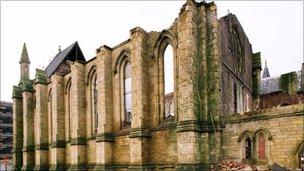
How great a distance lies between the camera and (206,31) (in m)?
13.0

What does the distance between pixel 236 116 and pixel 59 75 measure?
530 inches

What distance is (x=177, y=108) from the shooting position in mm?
13531

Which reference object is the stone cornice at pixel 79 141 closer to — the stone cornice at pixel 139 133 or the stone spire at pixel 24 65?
the stone cornice at pixel 139 133

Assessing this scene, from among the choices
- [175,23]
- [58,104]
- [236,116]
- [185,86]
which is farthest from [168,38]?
[58,104]

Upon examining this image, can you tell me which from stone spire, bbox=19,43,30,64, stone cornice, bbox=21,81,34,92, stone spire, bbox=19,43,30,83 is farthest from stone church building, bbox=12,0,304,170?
stone spire, bbox=19,43,30,64

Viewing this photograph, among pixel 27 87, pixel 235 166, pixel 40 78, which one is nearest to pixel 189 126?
pixel 235 166

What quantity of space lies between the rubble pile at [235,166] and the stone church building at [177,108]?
26 cm

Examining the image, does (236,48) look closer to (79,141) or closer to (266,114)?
(266,114)

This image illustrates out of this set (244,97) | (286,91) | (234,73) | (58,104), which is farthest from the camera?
(286,91)

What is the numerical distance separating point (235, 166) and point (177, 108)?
360 cm

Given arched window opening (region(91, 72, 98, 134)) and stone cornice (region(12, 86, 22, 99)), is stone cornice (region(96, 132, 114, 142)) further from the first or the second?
stone cornice (region(12, 86, 22, 99))

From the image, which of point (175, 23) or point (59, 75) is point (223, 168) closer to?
point (175, 23)

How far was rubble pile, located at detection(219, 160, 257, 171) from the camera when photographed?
10.5 metres

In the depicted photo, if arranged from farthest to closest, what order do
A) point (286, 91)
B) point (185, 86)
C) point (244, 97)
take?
point (286, 91)
point (244, 97)
point (185, 86)
